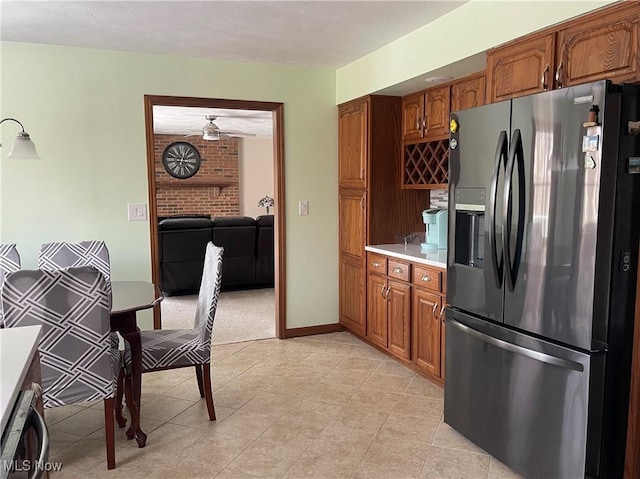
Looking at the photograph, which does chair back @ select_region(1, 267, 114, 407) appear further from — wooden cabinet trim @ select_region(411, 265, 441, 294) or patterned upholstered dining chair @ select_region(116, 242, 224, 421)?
wooden cabinet trim @ select_region(411, 265, 441, 294)

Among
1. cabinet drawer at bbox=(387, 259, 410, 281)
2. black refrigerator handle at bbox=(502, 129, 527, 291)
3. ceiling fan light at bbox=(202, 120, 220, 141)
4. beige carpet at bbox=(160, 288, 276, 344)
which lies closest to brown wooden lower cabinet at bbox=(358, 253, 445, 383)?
cabinet drawer at bbox=(387, 259, 410, 281)

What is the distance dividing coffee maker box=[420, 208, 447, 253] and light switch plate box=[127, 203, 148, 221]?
2148 millimetres

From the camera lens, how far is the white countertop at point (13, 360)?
1182 mm

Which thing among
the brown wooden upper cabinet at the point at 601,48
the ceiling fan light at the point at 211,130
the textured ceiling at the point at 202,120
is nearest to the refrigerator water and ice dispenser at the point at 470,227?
the brown wooden upper cabinet at the point at 601,48

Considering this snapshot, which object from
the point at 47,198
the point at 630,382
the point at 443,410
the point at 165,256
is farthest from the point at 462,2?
the point at 165,256

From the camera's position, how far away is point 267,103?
4301 millimetres

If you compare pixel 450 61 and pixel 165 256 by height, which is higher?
pixel 450 61

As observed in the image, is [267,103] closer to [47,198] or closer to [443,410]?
[47,198]

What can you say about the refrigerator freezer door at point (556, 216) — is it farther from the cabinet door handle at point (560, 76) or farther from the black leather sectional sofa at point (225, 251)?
the black leather sectional sofa at point (225, 251)

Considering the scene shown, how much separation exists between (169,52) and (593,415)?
3568mm

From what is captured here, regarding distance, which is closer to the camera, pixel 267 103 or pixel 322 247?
pixel 267 103

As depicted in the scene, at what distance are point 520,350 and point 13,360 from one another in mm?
1928

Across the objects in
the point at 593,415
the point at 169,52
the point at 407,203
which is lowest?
the point at 593,415

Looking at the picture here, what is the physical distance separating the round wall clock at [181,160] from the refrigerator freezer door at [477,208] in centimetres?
754
